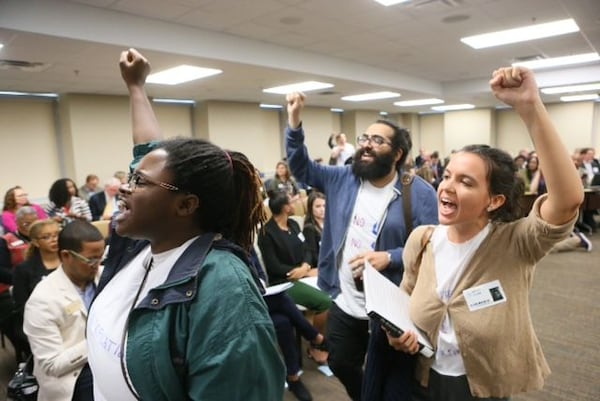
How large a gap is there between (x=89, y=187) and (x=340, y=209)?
6.76 meters

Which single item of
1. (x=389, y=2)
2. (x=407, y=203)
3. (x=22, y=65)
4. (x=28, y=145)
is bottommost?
(x=407, y=203)

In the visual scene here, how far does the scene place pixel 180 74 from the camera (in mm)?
6121

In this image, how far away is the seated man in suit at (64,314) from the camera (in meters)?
1.62

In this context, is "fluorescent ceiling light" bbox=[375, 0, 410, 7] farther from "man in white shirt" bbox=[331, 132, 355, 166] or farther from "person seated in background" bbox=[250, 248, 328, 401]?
"person seated in background" bbox=[250, 248, 328, 401]

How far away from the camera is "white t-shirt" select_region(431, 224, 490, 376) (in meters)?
1.21

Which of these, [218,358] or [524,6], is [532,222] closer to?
[218,358]

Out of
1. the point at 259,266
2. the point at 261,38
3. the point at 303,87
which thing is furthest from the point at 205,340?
the point at 303,87

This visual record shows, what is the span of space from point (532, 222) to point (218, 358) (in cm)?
94

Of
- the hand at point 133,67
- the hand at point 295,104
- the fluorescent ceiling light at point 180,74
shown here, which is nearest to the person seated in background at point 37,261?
the hand at point 133,67

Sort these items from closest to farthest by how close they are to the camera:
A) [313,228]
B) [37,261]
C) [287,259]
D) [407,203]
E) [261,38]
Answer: [407,203] < [37,261] < [287,259] < [313,228] < [261,38]

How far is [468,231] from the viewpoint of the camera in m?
1.26

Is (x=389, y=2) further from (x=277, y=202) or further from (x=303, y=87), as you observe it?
(x=303, y=87)

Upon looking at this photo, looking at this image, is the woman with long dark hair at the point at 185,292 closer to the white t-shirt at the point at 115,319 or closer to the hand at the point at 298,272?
the white t-shirt at the point at 115,319

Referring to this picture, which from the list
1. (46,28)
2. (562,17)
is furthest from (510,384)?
(562,17)
